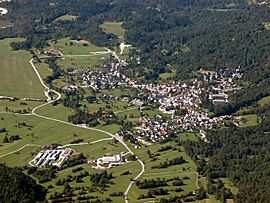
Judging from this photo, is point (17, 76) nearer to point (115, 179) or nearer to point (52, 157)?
point (52, 157)

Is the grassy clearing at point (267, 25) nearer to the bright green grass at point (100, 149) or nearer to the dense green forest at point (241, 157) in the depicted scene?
the dense green forest at point (241, 157)

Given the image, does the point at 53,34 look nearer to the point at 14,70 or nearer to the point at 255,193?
the point at 14,70

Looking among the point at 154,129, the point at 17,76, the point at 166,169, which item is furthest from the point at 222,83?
the point at 166,169

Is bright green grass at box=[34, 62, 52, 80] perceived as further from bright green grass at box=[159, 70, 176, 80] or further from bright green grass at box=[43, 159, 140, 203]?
bright green grass at box=[43, 159, 140, 203]

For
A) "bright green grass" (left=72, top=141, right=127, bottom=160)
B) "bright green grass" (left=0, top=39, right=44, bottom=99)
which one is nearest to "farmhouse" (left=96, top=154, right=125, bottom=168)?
"bright green grass" (left=72, top=141, right=127, bottom=160)

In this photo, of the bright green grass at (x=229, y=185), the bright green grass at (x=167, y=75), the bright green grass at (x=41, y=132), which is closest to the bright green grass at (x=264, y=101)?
the bright green grass at (x=167, y=75)
